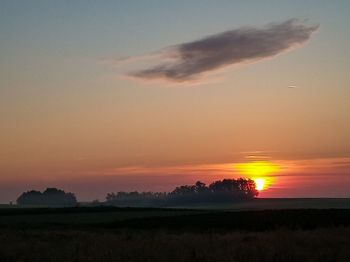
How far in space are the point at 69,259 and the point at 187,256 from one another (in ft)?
13.3

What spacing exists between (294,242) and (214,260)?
7.81 meters

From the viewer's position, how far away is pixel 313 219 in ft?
176

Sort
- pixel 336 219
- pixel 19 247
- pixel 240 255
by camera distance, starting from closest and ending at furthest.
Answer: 1. pixel 240 255
2. pixel 19 247
3. pixel 336 219

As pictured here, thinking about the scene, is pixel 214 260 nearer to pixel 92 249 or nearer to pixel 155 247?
pixel 155 247

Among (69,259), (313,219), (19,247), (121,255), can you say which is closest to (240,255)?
(121,255)

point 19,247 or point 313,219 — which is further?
point 313,219

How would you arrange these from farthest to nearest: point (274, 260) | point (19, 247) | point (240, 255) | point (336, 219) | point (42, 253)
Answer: point (336, 219), point (19, 247), point (42, 253), point (240, 255), point (274, 260)

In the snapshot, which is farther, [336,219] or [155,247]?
[336,219]

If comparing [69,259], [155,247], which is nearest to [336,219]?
[155,247]

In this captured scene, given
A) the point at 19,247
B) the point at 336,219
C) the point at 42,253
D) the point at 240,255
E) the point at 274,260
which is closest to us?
the point at 274,260

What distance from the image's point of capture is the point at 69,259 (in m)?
19.7

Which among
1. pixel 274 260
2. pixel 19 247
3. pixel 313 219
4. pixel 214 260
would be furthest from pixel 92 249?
pixel 313 219

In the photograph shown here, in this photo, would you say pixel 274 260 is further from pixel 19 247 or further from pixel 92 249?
pixel 19 247

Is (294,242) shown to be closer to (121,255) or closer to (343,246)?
(343,246)
